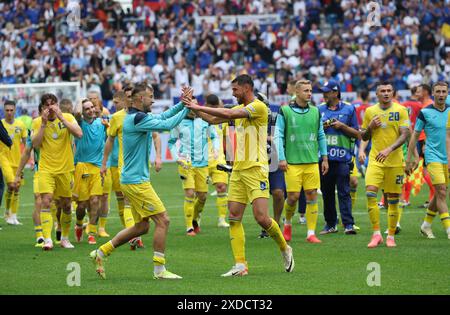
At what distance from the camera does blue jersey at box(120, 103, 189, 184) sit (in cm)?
1162

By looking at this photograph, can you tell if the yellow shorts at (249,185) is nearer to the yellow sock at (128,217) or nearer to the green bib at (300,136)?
the green bib at (300,136)

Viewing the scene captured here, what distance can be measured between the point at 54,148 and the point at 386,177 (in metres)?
5.14

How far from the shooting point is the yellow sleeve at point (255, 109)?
11.8m

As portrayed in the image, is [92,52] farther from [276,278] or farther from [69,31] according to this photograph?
[276,278]

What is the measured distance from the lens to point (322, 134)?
15.4 metres

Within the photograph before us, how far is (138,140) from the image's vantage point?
11.8 m

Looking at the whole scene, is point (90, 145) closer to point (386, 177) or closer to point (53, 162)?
point (53, 162)

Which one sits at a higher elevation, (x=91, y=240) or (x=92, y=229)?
(x=92, y=229)

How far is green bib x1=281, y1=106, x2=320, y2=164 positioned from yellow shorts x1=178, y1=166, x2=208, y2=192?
2.38 meters

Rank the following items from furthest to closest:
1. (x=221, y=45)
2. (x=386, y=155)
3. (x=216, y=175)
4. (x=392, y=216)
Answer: (x=221, y=45) < (x=216, y=175) < (x=392, y=216) < (x=386, y=155)

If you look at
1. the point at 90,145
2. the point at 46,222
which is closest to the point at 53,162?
the point at 46,222

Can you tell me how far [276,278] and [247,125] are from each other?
194 cm

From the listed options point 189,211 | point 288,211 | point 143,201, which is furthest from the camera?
point 189,211
